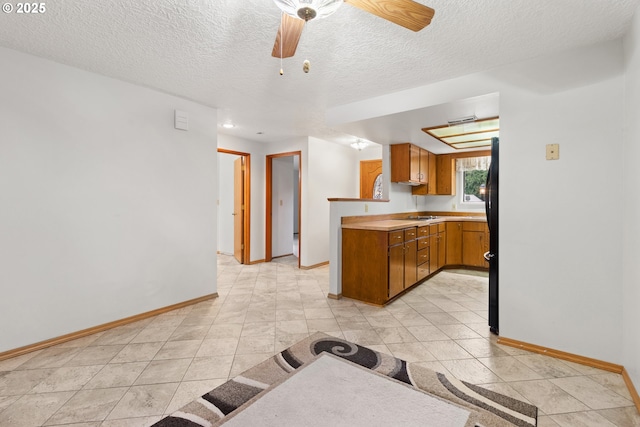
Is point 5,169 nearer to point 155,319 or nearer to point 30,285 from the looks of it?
point 30,285

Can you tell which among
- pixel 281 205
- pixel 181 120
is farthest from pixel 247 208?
pixel 181 120

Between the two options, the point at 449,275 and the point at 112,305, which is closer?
the point at 112,305

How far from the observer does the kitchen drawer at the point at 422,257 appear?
158 inches

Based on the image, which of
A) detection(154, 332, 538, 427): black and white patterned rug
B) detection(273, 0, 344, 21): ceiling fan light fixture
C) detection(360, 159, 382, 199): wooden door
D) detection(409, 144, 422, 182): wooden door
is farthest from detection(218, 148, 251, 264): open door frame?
detection(273, 0, 344, 21): ceiling fan light fixture

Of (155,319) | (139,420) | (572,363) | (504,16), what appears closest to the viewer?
(139,420)

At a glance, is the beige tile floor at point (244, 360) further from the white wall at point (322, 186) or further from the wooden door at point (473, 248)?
the white wall at point (322, 186)

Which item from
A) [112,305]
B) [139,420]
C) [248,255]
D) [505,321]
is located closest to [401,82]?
[505,321]

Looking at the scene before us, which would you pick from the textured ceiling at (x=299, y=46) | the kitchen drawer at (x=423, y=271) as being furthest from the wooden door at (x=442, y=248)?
the textured ceiling at (x=299, y=46)

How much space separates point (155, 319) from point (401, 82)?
3.36 metres

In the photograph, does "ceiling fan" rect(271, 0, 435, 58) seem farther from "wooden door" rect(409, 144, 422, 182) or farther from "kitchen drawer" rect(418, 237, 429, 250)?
"wooden door" rect(409, 144, 422, 182)

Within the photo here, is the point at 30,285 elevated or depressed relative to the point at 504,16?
depressed

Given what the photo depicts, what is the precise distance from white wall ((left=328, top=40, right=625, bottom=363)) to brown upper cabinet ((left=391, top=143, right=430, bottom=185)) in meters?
1.94

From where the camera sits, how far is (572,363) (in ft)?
7.02

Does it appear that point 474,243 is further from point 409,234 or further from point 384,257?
point 384,257
